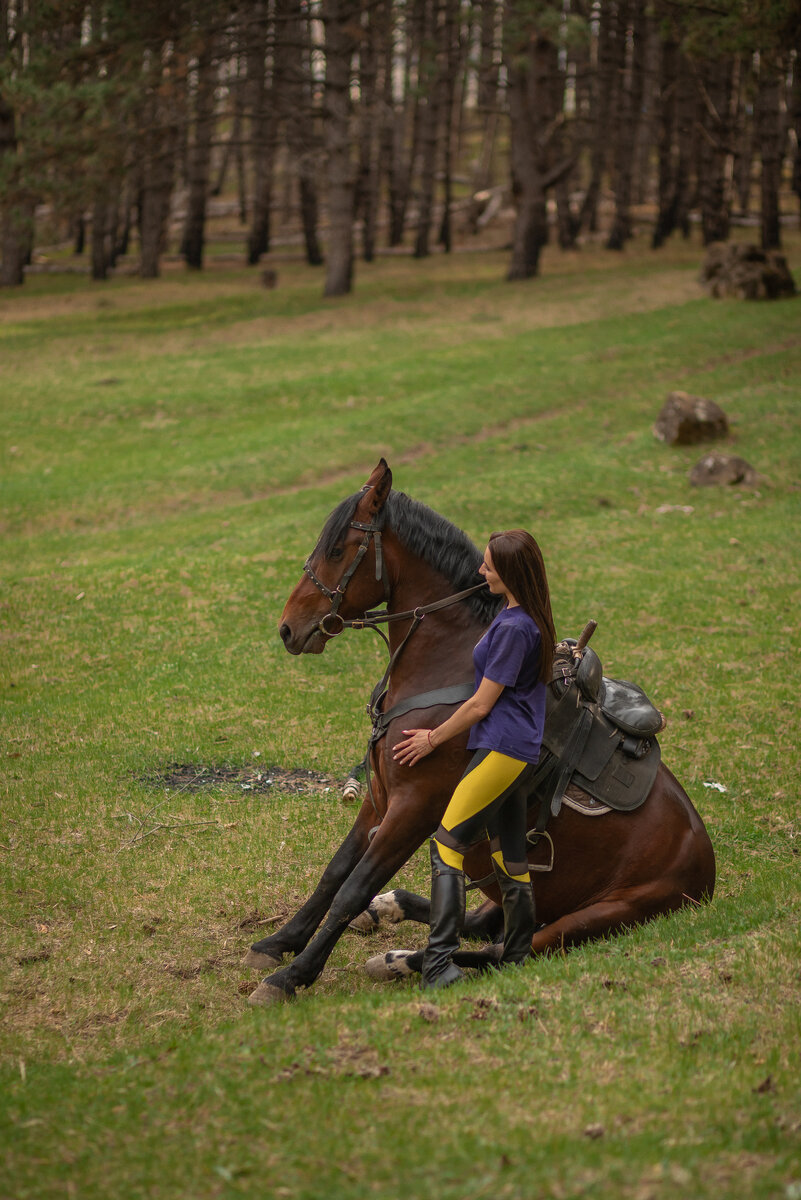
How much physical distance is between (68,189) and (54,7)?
441 cm

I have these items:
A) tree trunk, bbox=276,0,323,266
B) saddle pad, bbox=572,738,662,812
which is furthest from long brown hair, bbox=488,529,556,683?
tree trunk, bbox=276,0,323,266

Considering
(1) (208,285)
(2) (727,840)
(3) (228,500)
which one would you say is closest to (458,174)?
(1) (208,285)

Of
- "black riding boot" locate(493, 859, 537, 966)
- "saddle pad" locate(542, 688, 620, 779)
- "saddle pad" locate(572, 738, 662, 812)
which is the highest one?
"saddle pad" locate(542, 688, 620, 779)

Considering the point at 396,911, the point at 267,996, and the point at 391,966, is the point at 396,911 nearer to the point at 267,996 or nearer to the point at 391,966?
the point at 391,966

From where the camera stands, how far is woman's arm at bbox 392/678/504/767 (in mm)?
5598

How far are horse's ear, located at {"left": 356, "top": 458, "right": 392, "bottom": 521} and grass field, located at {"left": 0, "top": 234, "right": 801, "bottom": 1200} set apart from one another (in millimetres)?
2627

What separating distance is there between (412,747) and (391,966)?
1335 mm

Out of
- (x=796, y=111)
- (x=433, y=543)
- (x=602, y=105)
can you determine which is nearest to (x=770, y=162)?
(x=796, y=111)

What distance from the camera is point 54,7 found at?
23.9 meters

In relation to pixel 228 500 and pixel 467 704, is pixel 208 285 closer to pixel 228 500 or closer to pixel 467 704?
pixel 228 500

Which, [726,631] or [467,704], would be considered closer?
[467,704]

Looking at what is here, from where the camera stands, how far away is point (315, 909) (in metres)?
6.32

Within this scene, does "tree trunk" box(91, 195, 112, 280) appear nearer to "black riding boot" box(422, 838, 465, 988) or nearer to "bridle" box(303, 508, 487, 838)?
"bridle" box(303, 508, 487, 838)

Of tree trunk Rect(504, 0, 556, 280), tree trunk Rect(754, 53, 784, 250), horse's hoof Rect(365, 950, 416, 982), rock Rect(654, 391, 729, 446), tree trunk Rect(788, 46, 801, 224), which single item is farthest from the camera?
tree trunk Rect(754, 53, 784, 250)
